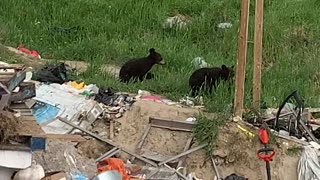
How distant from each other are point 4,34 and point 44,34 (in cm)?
65

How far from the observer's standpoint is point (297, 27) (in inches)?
524

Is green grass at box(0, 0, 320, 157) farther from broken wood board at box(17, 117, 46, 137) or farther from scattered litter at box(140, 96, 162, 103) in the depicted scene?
broken wood board at box(17, 117, 46, 137)

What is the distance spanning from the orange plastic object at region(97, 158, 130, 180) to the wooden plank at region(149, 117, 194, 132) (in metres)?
0.84

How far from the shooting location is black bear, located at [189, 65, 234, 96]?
31.1 feet

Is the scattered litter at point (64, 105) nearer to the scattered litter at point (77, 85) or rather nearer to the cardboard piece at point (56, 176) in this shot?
the scattered litter at point (77, 85)

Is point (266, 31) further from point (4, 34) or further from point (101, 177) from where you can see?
point (101, 177)

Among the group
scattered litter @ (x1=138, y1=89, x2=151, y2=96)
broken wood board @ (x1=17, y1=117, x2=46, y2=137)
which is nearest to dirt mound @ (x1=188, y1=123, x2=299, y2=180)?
scattered litter @ (x1=138, y1=89, x2=151, y2=96)

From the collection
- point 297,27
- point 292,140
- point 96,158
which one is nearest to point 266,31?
point 297,27

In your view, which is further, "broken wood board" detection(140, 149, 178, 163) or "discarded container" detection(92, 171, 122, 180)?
"broken wood board" detection(140, 149, 178, 163)

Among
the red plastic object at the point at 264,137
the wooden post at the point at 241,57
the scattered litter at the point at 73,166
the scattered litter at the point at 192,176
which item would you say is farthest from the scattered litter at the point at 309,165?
the scattered litter at the point at 73,166

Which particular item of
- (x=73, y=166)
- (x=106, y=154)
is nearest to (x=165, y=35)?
(x=106, y=154)

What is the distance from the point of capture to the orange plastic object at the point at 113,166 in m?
7.08

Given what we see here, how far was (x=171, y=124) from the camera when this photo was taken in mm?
8117

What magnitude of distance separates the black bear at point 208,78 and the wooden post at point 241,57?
136 cm
